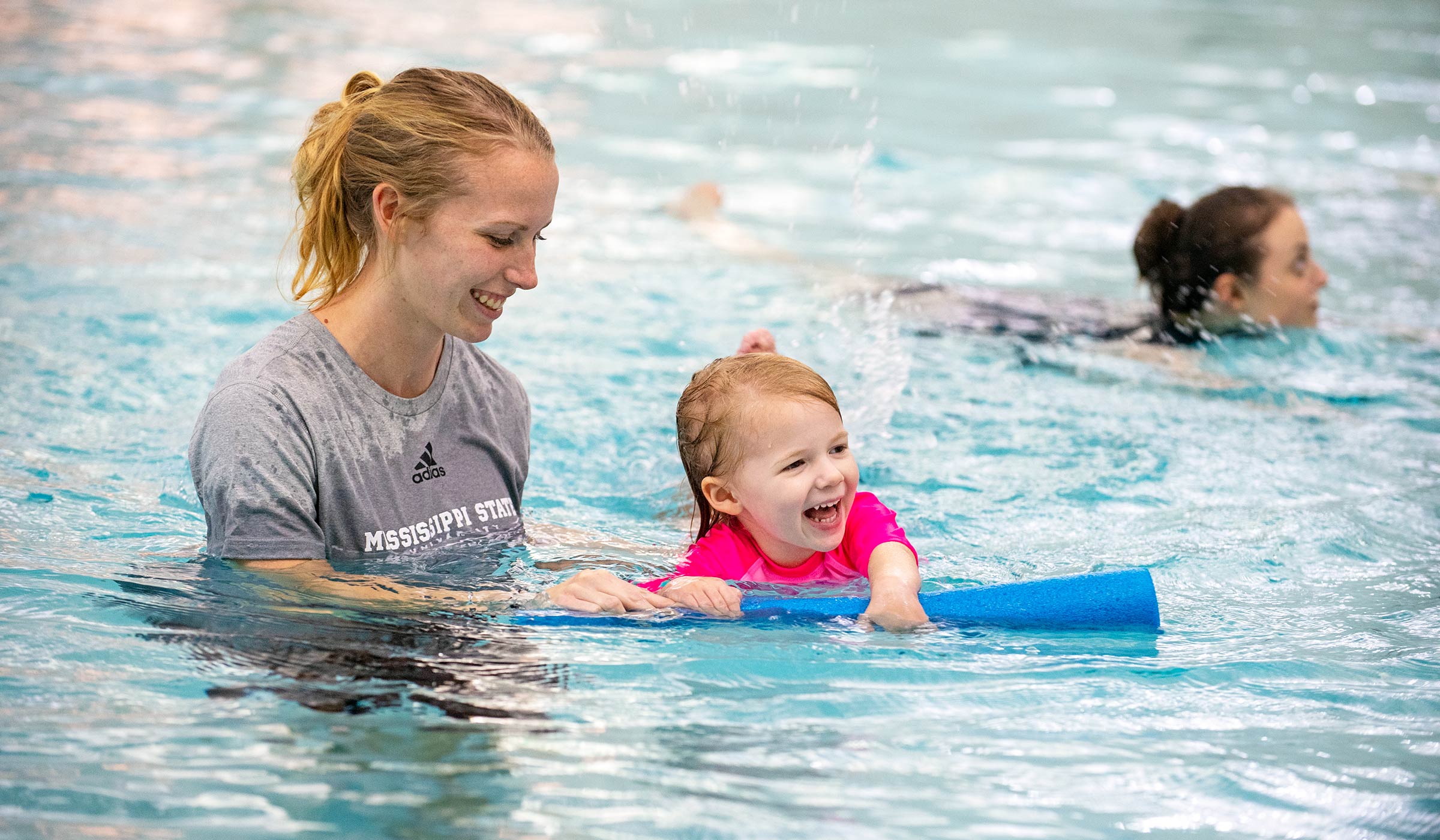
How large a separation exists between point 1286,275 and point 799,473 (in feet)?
12.0

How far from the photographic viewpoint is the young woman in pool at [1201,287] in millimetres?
5910

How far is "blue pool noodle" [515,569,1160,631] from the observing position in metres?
3.06

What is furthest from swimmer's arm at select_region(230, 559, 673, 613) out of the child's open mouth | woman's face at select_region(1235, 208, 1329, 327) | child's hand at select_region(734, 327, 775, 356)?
woman's face at select_region(1235, 208, 1329, 327)

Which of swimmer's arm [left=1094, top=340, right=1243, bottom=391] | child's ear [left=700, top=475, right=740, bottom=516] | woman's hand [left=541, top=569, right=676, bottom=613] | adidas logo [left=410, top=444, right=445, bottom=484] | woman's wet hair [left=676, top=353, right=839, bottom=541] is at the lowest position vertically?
woman's hand [left=541, top=569, right=676, bottom=613]

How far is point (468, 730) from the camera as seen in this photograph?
2.55 meters

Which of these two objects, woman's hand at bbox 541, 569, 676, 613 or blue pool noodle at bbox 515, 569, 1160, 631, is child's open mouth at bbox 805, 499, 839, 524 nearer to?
blue pool noodle at bbox 515, 569, 1160, 631

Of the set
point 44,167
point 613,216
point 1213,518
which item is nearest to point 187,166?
point 44,167

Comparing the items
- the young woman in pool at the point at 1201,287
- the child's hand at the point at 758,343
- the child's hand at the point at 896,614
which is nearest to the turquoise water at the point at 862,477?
the child's hand at the point at 896,614

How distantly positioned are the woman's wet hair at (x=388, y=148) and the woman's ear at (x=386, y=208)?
2 cm

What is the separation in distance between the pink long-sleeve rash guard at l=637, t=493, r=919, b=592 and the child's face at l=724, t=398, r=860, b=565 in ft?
0.37

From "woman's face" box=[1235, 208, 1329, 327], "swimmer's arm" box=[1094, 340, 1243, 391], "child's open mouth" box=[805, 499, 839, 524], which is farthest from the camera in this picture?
"woman's face" box=[1235, 208, 1329, 327]

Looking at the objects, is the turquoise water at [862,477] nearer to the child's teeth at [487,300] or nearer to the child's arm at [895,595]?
the child's arm at [895,595]

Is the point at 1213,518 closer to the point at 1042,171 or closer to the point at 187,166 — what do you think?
the point at 1042,171

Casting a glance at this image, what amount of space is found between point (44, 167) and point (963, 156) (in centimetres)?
647
